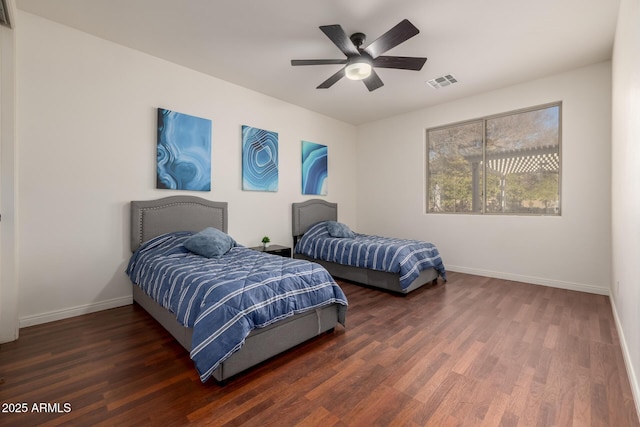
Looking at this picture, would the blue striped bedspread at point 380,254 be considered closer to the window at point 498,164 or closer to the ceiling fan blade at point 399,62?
the window at point 498,164

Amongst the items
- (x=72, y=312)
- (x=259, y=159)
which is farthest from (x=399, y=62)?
(x=72, y=312)

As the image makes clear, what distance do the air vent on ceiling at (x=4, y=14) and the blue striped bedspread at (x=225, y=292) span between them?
2210mm

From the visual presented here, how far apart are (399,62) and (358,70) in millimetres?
413

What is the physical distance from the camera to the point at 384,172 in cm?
571

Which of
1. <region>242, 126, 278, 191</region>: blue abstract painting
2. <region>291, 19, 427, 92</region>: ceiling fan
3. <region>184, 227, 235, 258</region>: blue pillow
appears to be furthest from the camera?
<region>242, 126, 278, 191</region>: blue abstract painting

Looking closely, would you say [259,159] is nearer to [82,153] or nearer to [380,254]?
[82,153]

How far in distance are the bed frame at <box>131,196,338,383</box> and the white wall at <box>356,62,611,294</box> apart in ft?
10.4

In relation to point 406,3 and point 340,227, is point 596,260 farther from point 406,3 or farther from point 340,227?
point 406,3

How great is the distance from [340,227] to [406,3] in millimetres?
3062

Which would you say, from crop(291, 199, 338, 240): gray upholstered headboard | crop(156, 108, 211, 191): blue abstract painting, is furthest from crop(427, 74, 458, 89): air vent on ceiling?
crop(156, 108, 211, 191): blue abstract painting

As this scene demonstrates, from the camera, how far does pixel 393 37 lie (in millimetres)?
2430

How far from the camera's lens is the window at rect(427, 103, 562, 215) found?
399 cm

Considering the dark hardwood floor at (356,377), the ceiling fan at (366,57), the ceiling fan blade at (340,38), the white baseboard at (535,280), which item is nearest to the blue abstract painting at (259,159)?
the ceiling fan at (366,57)

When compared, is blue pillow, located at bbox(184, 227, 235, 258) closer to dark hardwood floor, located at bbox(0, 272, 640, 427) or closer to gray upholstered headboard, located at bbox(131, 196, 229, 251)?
gray upholstered headboard, located at bbox(131, 196, 229, 251)
